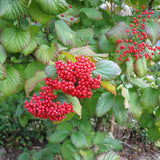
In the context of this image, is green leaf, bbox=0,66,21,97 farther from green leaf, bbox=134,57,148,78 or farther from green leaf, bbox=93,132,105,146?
green leaf, bbox=93,132,105,146

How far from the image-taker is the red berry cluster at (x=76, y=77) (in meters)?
0.70

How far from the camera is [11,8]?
2.43 ft

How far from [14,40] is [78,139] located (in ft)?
3.16

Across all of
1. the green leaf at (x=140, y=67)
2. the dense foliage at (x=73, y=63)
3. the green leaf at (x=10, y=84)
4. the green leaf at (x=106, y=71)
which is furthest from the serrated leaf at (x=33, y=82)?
the green leaf at (x=140, y=67)

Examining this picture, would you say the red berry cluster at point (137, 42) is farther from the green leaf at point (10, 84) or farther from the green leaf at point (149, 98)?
the green leaf at point (10, 84)

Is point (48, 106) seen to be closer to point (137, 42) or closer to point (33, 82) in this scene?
point (33, 82)

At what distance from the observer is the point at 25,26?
92 cm

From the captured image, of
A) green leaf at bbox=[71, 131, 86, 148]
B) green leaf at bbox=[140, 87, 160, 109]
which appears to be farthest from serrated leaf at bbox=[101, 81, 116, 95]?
green leaf at bbox=[71, 131, 86, 148]

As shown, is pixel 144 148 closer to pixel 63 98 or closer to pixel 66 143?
pixel 66 143

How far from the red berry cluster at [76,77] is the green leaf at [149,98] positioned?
69 centimetres

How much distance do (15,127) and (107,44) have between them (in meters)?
2.10

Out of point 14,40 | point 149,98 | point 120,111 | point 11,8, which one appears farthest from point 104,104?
point 11,8

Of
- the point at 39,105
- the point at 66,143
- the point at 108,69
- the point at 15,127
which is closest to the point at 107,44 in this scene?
the point at 108,69

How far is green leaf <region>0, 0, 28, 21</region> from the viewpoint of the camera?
73cm
